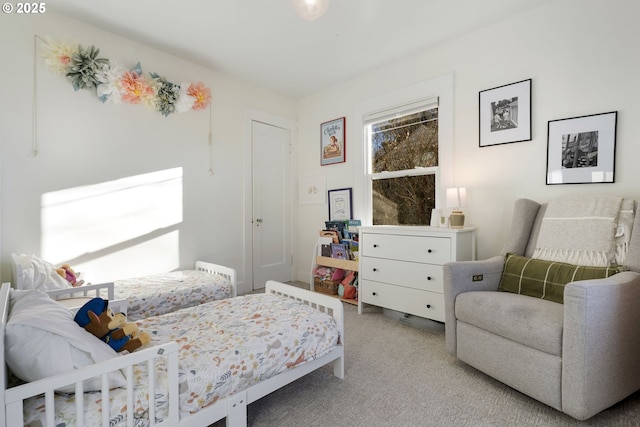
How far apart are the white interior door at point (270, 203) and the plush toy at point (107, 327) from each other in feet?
8.28

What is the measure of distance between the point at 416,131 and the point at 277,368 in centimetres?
271

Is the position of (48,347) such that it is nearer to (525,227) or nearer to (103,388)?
(103,388)

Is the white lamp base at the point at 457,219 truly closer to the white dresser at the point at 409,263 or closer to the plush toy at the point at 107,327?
the white dresser at the point at 409,263

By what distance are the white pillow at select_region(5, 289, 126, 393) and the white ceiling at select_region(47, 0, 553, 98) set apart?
2337 mm

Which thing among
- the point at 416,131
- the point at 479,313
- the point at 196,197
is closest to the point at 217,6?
the point at 196,197

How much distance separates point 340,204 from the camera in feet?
12.8

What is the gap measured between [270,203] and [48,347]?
3174 millimetres

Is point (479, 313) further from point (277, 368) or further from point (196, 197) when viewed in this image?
point (196, 197)

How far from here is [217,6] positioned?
94.7 inches

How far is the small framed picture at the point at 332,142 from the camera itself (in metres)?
3.90

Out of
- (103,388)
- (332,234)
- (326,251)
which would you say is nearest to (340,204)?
(332,234)

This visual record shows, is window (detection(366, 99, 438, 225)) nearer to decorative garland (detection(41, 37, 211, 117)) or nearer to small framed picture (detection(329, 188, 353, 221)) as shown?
small framed picture (detection(329, 188, 353, 221))

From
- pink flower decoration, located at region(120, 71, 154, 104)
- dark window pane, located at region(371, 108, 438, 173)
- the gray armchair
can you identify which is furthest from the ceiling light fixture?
the gray armchair

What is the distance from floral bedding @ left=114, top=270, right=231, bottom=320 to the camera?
238cm
